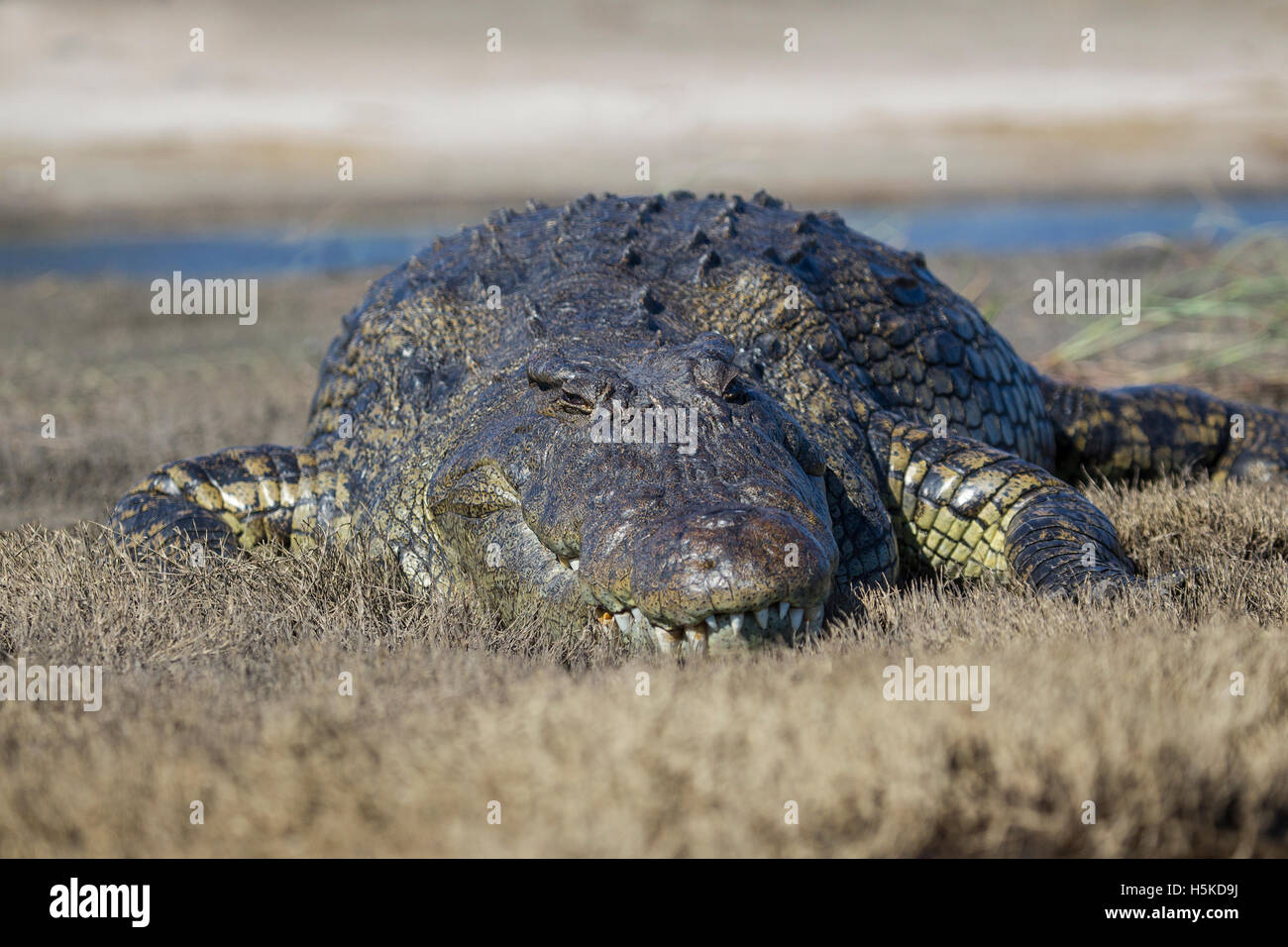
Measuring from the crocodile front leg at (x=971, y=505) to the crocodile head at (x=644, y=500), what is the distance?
0.83 m

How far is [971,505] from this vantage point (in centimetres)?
438

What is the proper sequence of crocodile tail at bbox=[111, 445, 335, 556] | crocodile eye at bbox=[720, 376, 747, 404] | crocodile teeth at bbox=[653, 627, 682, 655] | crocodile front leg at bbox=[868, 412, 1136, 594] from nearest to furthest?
crocodile teeth at bbox=[653, 627, 682, 655] → crocodile eye at bbox=[720, 376, 747, 404] → crocodile front leg at bbox=[868, 412, 1136, 594] → crocodile tail at bbox=[111, 445, 335, 556]

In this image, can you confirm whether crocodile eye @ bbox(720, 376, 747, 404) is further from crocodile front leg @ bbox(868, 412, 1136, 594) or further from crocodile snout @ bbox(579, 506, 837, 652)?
crocodile front leg @ bbox(868, 412, 1136, 594)

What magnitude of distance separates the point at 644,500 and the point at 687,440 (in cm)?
29

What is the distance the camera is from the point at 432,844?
86.0 inches

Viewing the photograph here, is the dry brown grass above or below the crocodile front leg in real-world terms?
below

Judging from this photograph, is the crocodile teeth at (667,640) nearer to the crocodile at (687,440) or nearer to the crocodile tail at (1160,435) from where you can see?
the crocodile at (687,440)

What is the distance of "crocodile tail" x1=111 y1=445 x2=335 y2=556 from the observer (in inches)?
186

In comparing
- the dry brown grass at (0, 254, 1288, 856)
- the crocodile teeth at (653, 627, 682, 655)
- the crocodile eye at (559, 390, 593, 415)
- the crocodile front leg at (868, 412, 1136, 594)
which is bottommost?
the dry brown grass at (0, 254, 1288, 856)

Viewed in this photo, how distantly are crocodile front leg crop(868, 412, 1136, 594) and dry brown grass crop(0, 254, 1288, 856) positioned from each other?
41 cm

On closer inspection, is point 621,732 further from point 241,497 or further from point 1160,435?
point 1160,435

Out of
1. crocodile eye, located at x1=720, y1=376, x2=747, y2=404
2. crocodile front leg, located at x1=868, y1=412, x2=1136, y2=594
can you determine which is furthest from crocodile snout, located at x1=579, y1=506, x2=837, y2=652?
crocodile front leg, located at x1=868, y1=412, x2=1136, y2=594

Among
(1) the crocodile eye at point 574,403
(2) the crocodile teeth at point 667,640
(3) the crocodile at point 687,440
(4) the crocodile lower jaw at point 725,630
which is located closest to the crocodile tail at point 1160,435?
(3) the crocodile at point 687,440

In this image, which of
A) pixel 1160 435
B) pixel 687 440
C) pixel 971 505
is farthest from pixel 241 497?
pixel 1160 435
